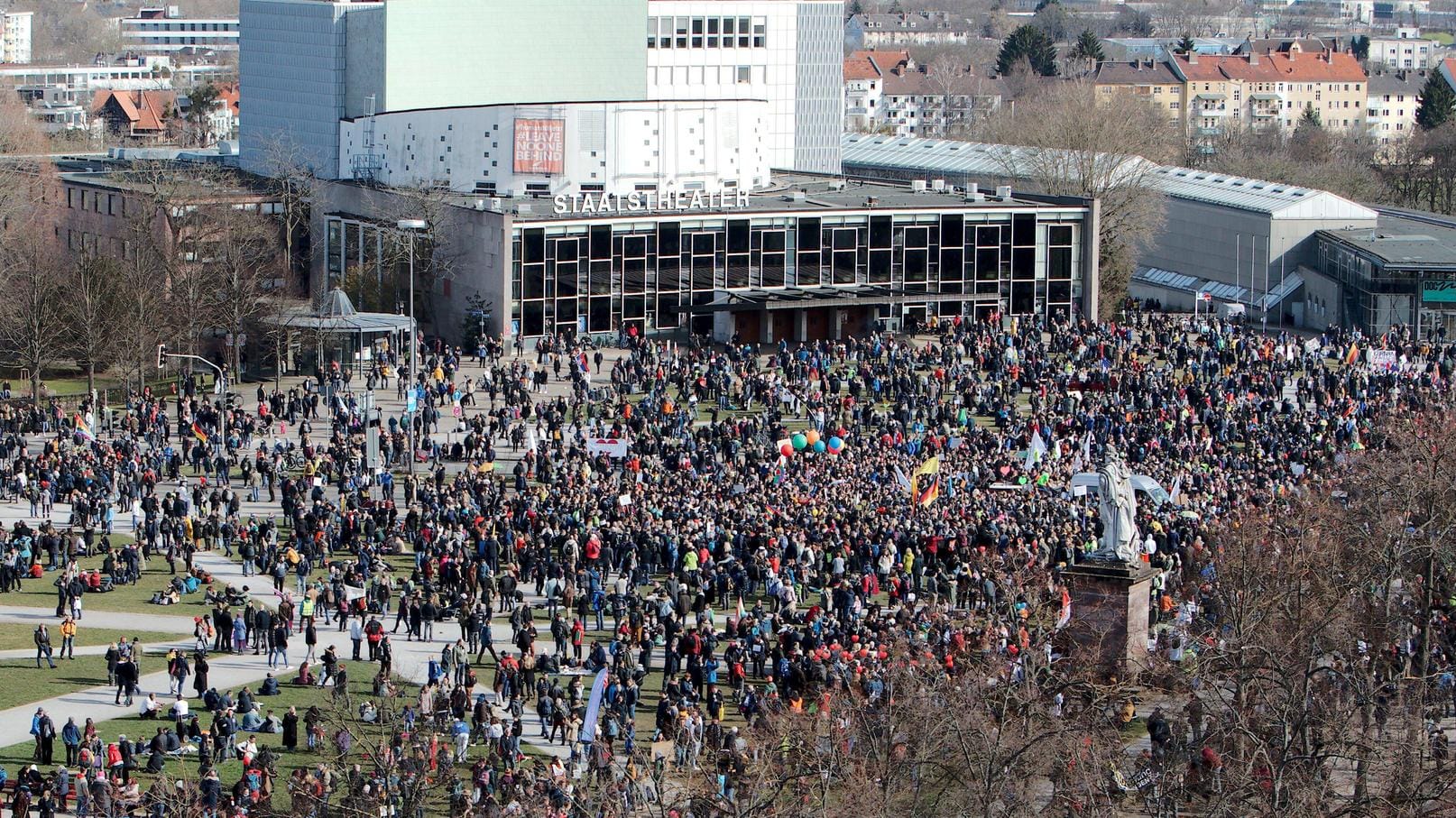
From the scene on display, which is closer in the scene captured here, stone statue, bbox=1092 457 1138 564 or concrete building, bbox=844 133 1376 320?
stone statue, bbox=1092 457 1138 564

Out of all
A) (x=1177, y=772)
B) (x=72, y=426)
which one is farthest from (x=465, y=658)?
(x=72, y=426)

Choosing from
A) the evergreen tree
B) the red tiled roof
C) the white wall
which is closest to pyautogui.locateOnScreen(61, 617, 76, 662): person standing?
the white wall

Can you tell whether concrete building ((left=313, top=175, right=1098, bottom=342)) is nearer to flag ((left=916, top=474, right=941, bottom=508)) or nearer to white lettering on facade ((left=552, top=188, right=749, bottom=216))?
white lettering on facade ((left=552, top=188, right=749, bottom=216))

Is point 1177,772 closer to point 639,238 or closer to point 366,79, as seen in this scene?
point 639,238

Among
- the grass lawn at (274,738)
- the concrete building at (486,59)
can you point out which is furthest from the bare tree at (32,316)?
the grass lawn at (274,738)

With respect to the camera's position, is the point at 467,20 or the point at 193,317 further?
the point at 467,20

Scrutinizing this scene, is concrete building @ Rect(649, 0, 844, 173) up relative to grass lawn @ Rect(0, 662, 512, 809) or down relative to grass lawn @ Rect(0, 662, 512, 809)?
up
